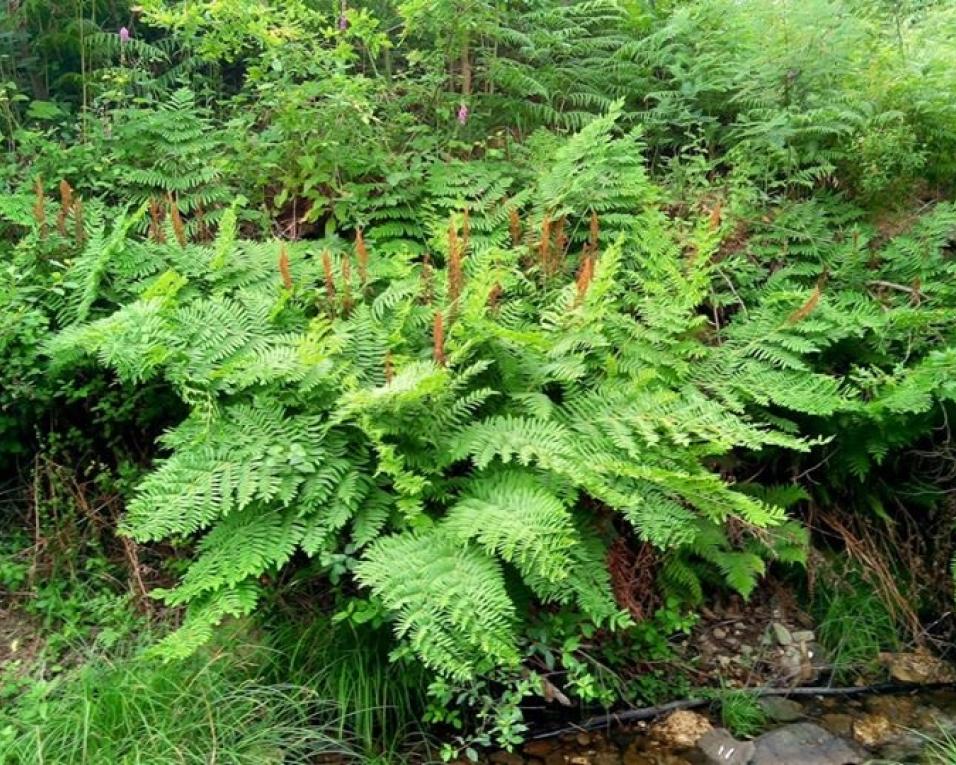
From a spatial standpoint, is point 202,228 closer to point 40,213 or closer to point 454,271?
point 40,213

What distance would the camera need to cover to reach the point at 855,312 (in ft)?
Answer: 11.3

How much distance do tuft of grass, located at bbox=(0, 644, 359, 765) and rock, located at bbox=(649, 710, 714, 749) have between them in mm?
1144

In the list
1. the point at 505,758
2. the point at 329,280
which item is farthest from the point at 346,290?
the point at 505,758

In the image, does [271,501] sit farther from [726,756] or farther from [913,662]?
[913,662]

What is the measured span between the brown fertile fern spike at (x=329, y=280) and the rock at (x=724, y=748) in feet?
7.10

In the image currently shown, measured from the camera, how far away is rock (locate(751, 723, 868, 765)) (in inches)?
112

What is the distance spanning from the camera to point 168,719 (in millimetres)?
2379

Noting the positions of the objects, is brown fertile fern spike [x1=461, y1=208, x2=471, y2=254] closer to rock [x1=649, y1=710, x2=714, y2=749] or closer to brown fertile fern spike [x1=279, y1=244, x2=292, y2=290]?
brown fertile fern spike [x1=279, y1=244, x2=292, y2=290]

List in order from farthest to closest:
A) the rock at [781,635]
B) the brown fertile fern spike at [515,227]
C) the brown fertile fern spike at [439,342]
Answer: the brown fertile fern spike at [515,227] < the rock at [781,635] < the brown fertile fern spike at [439,342]

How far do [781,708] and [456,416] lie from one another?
1.75m

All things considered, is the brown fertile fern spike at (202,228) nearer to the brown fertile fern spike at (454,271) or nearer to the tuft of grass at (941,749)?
the brown fertile fern spike at (454,271)

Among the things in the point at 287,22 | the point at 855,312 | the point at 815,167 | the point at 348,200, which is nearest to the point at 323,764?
the point at 348,200

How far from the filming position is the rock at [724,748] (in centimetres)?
282

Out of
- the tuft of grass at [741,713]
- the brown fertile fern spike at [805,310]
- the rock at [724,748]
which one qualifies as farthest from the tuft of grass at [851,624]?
the brown fertile fern spike at [805,310]
